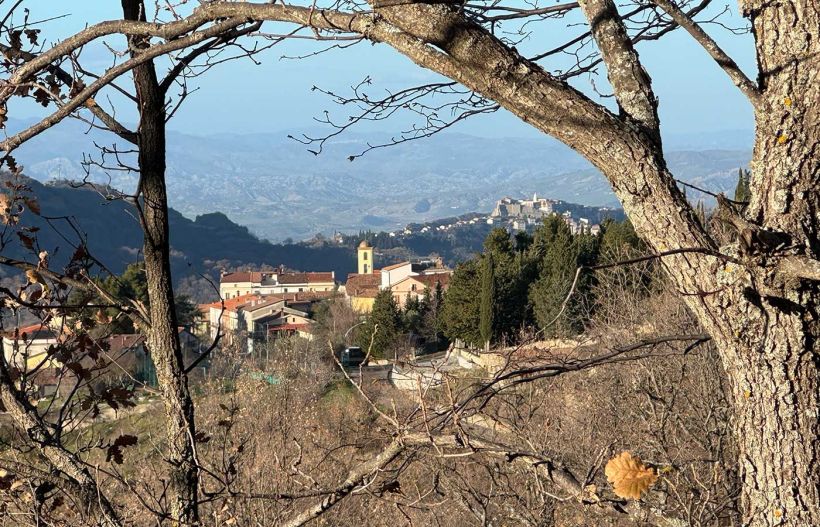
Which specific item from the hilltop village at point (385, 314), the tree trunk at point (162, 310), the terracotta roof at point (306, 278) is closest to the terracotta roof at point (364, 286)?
the hilltop village at point (385, 314)

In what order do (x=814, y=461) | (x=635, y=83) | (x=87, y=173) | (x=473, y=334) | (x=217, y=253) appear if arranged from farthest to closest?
(x=217, y=253) → (x=473, y=334) → (x=87, y=173) → (x=635, y=83) → (x=814, y=461)

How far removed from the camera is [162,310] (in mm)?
2738

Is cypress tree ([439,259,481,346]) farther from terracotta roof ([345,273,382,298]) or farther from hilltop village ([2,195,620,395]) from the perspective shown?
terracotta roof ([345,273,382,298])

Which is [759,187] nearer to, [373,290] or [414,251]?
[373,290]

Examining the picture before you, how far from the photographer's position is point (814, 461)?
5.16ft

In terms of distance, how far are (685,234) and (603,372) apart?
11200mm

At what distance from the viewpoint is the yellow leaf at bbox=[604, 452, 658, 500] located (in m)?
1.77

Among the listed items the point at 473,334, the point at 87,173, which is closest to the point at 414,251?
the point at 473,334

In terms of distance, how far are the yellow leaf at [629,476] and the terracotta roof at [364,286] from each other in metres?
44.2

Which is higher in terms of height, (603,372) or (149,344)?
(149,344)

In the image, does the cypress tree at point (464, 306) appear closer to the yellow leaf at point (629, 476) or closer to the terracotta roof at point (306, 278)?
the yellow leaf at point (629, 476)

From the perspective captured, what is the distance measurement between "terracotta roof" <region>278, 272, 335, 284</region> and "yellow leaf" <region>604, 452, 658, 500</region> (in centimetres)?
7150

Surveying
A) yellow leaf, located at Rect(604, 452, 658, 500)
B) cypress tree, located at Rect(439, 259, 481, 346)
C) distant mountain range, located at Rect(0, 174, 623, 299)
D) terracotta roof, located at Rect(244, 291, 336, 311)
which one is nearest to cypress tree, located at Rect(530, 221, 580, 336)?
cypress tree, located at Rect(439, 259, 481, 346)

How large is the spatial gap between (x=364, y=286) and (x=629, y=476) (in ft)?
161
